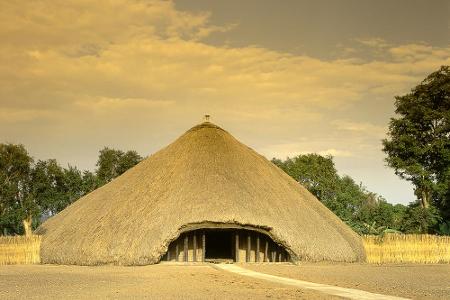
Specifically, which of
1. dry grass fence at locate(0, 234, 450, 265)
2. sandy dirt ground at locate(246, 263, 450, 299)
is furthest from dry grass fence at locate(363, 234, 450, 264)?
sandy dirt ground at locate(246, 263, 450, 299)

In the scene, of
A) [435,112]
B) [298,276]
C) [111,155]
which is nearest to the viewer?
[298,276]

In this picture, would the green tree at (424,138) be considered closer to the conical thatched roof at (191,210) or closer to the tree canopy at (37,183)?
the conical thatched roof at (191,210)

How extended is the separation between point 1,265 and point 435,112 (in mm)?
30843

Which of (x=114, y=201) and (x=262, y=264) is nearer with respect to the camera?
(x=262, y=264)

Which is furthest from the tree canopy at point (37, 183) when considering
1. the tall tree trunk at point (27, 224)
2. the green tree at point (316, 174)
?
the green tree at point (316, 174)

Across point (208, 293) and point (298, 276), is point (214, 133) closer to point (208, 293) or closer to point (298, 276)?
point (298, 276)

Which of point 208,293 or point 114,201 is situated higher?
point 114,201

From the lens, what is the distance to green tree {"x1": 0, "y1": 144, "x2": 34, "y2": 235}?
43969mm

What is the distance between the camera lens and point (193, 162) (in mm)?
25781

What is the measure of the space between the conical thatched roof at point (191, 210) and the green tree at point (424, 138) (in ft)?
53.3

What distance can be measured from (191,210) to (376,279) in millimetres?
8257

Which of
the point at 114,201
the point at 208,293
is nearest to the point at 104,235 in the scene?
the point at 114,201

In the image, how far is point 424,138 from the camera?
4150 cm

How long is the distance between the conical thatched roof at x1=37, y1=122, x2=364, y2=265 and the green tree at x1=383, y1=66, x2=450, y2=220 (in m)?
16.3
